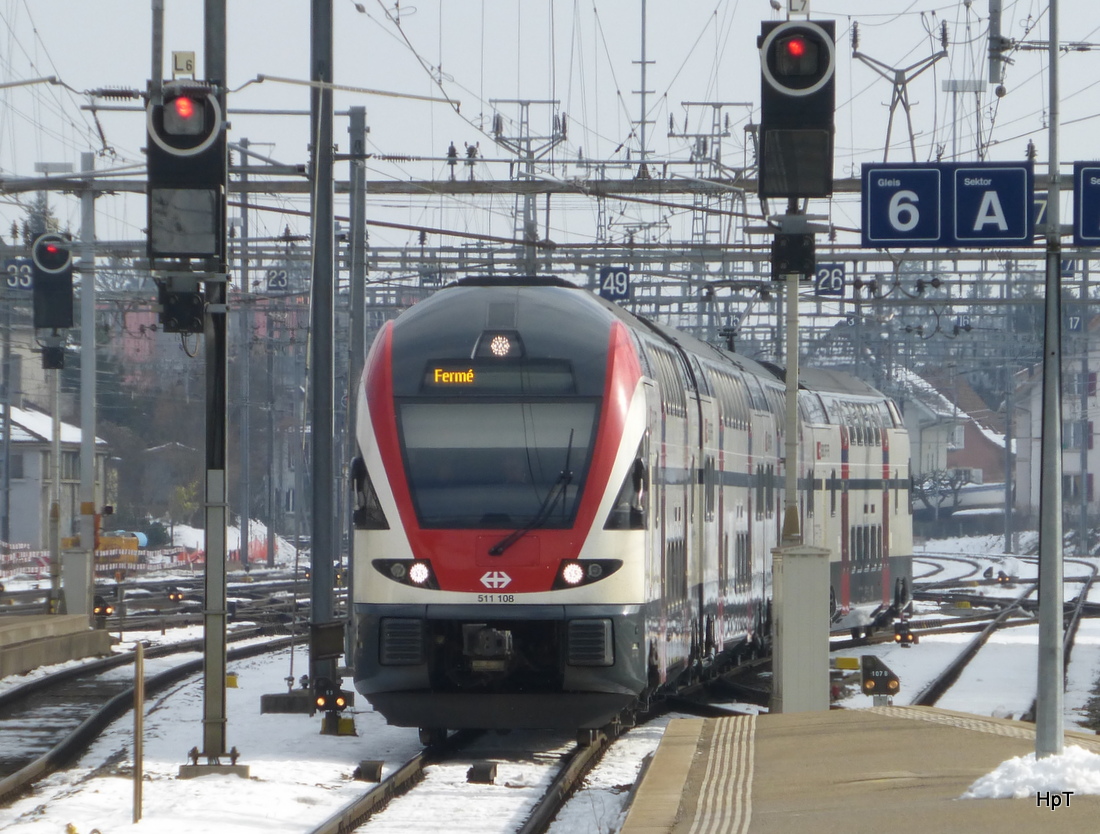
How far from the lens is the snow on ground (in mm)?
11055

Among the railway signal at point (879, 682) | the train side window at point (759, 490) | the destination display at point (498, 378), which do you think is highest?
the destination display at point (498, 378)

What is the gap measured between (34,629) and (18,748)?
29.2 feet

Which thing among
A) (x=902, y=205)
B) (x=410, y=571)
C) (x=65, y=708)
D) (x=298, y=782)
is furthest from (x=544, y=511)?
(x=65, y=708)

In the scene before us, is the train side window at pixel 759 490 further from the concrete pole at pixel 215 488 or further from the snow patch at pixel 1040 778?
the snow patch at pixel 1040 778

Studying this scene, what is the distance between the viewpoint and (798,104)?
11336mm

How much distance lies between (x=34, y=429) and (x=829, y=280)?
40.5 m

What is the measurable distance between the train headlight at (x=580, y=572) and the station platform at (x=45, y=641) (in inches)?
416

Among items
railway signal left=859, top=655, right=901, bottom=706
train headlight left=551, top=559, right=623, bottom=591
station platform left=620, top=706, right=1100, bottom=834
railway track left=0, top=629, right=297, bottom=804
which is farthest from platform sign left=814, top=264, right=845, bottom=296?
station platform left=620, top=706, right=1100, bottom=834

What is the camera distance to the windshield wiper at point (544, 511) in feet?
45.2

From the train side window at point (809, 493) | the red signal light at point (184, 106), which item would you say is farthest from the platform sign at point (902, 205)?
the train side window at point (809, 493)

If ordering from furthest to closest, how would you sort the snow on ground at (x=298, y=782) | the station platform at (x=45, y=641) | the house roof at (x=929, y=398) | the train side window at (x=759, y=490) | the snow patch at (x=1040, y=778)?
1. the house roof at (x=929, y=398)
2. the station platform at (x=45, y=641)
3. the train side window at (x=759, y=490)
4. the snow on ground at (x=298, y=782)
5. the snow patch at (x=1040, y=778)

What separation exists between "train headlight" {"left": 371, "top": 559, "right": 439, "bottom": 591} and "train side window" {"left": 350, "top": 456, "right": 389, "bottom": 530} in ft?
0.93

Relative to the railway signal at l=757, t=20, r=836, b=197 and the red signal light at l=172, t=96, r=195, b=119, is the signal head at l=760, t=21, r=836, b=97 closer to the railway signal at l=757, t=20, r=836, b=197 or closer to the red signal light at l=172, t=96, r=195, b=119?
the railway signal at l=757, t=20, r=836, b=197

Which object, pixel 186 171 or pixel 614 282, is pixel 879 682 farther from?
pixel 614 282
